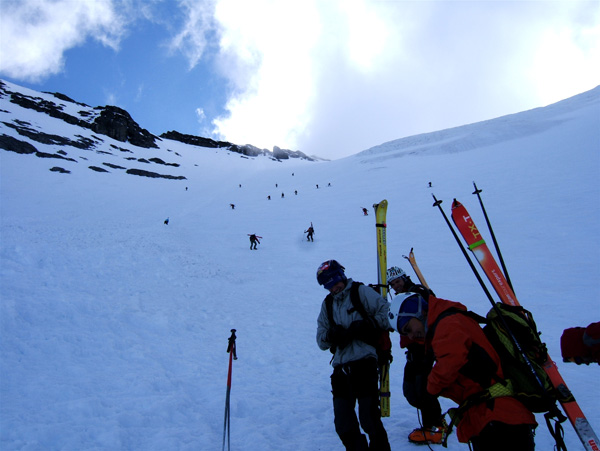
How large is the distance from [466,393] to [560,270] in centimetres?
1265

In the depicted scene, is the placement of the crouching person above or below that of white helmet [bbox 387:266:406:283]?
below

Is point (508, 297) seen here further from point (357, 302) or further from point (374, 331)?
point (357, 302)

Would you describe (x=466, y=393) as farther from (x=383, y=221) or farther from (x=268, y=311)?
(x=268, y=311)

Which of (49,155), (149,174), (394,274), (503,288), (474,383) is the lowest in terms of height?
(474,383)

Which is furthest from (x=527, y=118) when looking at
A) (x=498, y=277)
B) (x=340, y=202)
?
(x=498, y=277)

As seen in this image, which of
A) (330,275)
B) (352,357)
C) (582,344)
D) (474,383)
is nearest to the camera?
(582,344)

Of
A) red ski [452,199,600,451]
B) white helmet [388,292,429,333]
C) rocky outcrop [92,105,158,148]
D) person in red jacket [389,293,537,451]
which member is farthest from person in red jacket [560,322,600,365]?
rocky outcrop [92,105,158,148]

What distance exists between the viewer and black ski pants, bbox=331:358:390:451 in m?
3.28

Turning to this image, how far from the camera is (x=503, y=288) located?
4324mm

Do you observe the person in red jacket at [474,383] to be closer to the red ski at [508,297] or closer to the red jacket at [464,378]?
the red jacket at [464,378]

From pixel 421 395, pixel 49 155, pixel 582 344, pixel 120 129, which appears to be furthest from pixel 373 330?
pixel 120 129

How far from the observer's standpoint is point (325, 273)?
383 cm

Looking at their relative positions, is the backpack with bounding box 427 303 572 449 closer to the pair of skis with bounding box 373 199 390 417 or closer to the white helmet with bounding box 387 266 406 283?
the pair of skis with bounding box 373 199 390 417

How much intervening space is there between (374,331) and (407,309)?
2.73ft
